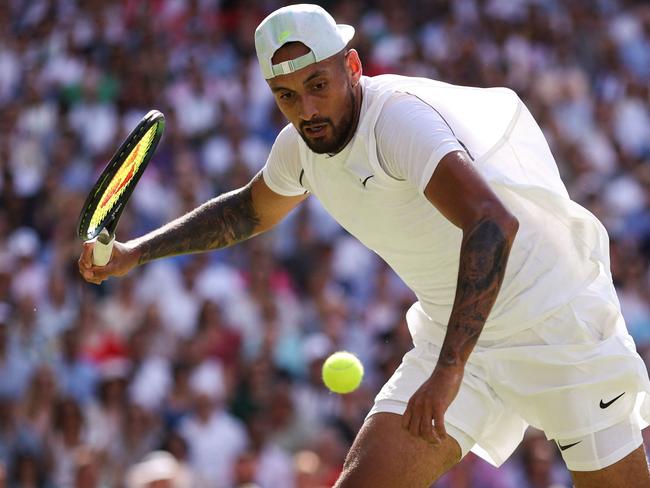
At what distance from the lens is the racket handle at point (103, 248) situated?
4520mm

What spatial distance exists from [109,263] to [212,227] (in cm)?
53

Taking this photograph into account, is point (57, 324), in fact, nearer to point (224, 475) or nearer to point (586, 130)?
point (224, 475)

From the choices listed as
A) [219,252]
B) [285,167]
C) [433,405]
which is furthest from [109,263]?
[219,252]

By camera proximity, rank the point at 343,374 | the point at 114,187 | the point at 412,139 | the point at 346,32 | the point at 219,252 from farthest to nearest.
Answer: the point at 219,252, the point at 343,374, the point at 114,187, the point at 346,32, the point at 412,139

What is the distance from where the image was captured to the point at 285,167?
475 centimetres

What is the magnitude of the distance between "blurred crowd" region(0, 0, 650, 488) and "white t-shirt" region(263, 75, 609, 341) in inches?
104

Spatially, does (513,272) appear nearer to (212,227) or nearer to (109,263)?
(212,227)

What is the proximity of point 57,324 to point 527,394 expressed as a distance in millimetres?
4681

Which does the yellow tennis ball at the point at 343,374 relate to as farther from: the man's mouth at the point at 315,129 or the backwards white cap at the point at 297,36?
the backwards white cap at the point at 297,36

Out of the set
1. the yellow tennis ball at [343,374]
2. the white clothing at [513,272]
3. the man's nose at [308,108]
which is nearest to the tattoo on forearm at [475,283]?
the white clothing at [513,272]

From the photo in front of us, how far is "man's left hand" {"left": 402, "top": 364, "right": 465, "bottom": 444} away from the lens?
3461 millimetres

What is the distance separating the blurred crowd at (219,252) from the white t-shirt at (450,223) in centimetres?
265

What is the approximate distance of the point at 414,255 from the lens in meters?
4.33

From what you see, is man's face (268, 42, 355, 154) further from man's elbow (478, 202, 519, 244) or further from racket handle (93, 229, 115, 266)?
racket handle (93, 229, 115, 266)
